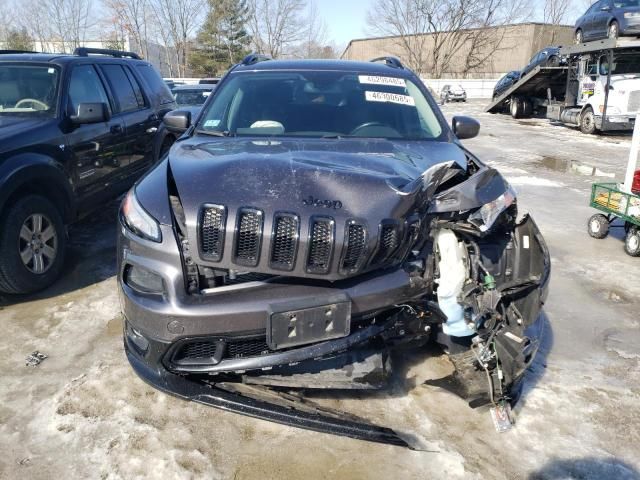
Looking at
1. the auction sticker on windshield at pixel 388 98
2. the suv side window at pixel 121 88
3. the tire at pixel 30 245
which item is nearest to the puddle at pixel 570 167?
the auction sticker on windshield at pixel 388 98

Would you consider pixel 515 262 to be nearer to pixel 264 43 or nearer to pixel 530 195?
pixel 530 195

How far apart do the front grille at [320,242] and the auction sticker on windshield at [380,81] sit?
2027 mm

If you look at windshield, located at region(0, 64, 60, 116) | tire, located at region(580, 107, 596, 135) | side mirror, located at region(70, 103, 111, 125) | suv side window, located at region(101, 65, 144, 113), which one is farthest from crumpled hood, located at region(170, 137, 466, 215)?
tire, located at region(580, 107, 596, 135)

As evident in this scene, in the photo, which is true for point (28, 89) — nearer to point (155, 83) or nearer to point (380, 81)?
point (155, 83)

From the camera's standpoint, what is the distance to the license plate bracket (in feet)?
7.12

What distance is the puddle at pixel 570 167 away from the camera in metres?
9.48

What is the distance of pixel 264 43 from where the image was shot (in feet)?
142

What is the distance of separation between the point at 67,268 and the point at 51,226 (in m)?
0.61

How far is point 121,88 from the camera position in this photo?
220 inches

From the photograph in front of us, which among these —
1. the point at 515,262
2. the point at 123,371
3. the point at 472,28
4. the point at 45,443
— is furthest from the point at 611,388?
the point at 472,28

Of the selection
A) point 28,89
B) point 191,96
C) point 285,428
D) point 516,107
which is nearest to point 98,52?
point 28,89

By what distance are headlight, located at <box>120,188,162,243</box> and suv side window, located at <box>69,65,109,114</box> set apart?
8.01 feet

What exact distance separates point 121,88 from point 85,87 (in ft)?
2.57

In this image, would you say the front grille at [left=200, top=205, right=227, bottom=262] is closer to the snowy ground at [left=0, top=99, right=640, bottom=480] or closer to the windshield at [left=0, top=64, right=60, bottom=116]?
the snowy ground at [left=0, top=99, right=640, bottom=480]
